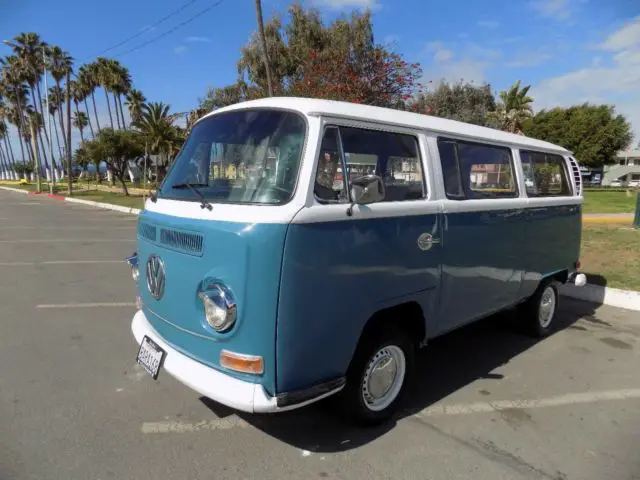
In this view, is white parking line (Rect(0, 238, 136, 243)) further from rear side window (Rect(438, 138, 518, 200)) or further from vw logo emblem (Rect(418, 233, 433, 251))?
vw logo emblem (Rect(418, 233, 433, 251))

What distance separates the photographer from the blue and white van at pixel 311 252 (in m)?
2.67

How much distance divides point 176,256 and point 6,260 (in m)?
8.16

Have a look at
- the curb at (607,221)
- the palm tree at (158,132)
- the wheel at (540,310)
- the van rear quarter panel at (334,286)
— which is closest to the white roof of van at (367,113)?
the van rear quarter panel at (334,286)

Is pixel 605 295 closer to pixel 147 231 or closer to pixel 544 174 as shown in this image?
pixel 544 174

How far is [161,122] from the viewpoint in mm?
36625

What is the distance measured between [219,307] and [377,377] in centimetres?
134

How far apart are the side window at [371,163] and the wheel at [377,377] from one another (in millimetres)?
1019

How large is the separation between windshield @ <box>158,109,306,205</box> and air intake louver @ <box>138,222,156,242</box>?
273 mm

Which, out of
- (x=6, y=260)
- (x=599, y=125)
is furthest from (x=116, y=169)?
(x=599, y=125)

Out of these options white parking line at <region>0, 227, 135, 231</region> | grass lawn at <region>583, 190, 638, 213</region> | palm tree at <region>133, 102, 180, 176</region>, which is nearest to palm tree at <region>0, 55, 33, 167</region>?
palm tree at <region>133, 102, 180, 176</region>

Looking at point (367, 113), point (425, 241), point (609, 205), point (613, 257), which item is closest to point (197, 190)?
point (367, 113)

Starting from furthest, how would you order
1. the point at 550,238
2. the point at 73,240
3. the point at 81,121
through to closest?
the point at 81,121 → the point at 73,240 → the point at 550,238

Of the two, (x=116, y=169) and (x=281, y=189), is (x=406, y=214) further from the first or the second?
(x=116, y=169)

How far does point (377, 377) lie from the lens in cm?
338
